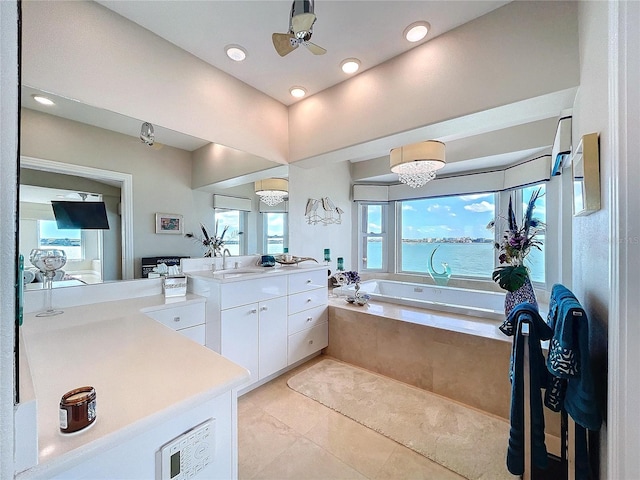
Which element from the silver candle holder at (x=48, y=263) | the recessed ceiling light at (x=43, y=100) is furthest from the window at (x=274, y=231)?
the recessed ceiling light at (x=43, y=100)

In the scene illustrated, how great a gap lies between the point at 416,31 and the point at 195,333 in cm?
276

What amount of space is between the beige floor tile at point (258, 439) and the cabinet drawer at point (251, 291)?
2.76ft

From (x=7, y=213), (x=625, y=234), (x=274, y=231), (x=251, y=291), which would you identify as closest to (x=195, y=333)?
(x=251, y=291)

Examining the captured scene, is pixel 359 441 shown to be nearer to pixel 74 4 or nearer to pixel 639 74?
pixel 639 74

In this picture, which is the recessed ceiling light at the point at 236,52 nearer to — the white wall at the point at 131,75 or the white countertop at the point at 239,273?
the white wall at the point at 131,75

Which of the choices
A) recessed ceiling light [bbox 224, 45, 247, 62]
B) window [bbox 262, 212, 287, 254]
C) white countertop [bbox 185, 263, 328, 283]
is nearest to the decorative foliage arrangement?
window [bbox 262, 212, 287, 254]

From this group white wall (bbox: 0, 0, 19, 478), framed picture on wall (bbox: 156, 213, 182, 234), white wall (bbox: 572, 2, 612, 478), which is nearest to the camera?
white wall (bbox: 0, 0, 19, 478)

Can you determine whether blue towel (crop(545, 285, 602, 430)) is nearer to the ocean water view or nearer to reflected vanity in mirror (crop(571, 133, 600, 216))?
reflected vanity in mirror (crop(571, 133, 600, 216))

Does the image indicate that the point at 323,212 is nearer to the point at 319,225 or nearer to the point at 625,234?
the point at 319,225

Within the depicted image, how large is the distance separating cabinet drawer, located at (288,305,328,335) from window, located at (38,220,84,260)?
1.70 m

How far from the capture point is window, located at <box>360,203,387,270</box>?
4.61 meters

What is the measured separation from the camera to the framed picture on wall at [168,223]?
6.92ft

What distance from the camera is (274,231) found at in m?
3.03

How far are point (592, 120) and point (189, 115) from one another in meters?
2.58
